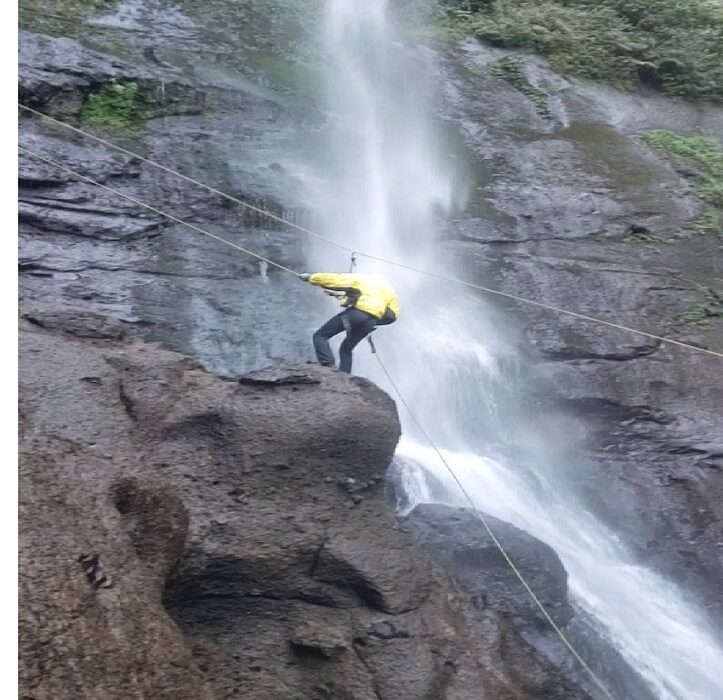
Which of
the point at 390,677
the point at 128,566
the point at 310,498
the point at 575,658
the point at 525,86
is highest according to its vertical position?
the point at 525,86

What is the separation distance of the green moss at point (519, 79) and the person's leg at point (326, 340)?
28.9 feet

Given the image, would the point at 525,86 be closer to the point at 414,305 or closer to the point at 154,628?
the point at 414,305

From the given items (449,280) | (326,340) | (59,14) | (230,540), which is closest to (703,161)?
(449,280)

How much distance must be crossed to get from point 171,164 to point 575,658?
25.2 ft

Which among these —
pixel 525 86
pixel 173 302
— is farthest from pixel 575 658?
pixel 525 86

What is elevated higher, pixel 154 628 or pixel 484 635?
pixel 154 628

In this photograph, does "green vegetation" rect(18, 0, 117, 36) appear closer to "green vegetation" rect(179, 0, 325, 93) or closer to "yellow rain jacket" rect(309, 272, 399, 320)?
"green vegetation" rect(179, 0, 325, 93)

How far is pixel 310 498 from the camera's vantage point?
5.59 m

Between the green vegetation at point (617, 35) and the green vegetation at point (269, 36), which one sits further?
the green vegetation at point (617, 35)

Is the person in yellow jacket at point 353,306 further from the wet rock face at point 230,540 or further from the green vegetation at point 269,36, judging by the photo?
the green vegetation at point 269,36

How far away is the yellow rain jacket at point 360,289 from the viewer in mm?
7035

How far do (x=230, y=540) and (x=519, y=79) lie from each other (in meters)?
12.7

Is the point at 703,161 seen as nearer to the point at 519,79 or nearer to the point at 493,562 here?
the point at 519,79

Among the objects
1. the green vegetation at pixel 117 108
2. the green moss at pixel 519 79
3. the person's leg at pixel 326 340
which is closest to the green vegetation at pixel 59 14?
the green vegetation at pixel 117 108
